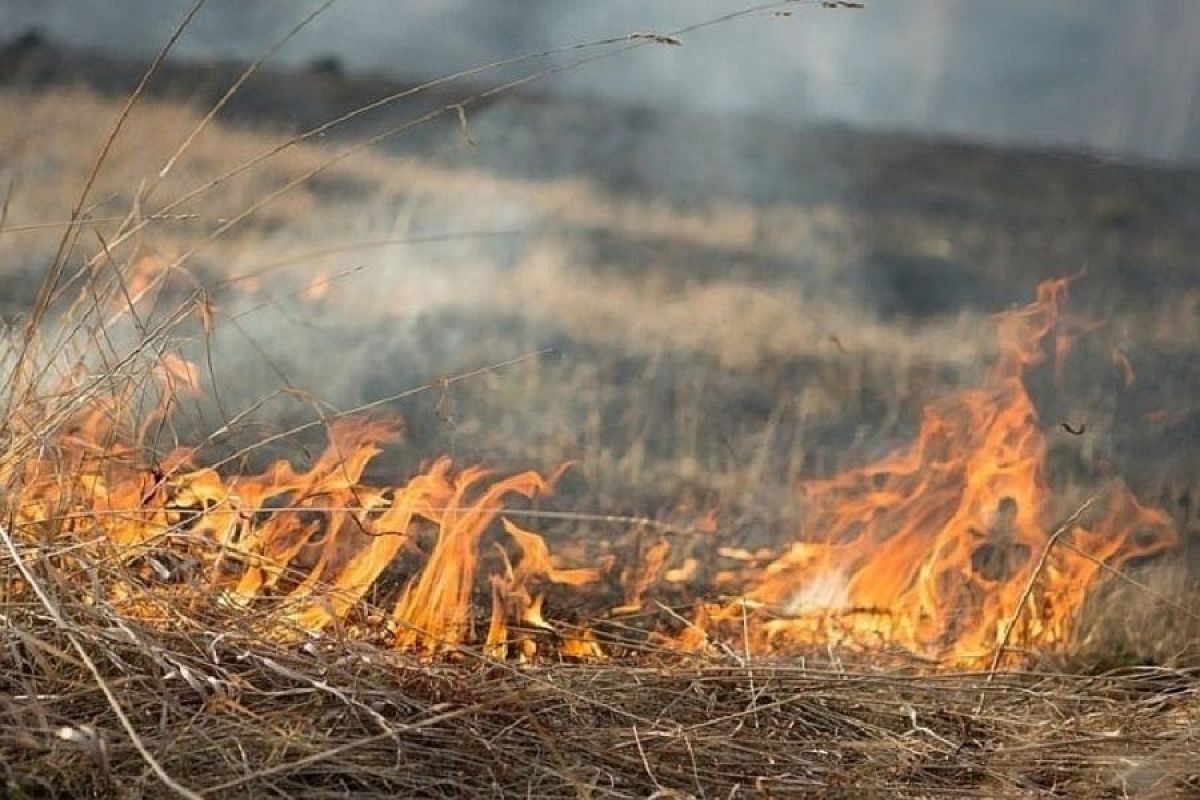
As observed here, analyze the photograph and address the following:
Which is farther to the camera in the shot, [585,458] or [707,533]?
[585,458]

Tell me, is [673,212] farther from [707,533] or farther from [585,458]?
[707,533]

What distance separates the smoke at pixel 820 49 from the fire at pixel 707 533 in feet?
2.46

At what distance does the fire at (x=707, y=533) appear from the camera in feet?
9.03

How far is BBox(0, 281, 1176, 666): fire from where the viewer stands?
2.75m

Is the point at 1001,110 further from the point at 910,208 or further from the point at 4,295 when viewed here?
the point at 4,295

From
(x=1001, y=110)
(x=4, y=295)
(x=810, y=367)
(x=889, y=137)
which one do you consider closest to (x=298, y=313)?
(x=4, y=295)

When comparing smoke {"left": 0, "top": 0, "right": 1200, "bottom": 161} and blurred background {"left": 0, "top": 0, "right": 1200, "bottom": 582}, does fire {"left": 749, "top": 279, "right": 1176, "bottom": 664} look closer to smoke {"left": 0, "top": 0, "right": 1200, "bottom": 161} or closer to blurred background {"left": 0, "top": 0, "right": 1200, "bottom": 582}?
blurred background {"left": 0, "top": 0, "right": 1200, "bottom": 582}

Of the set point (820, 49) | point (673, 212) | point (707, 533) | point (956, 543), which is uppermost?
point (820, 49)

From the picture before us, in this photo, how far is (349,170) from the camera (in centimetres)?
575

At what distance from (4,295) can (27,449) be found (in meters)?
3.44

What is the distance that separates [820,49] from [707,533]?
1.96 metres

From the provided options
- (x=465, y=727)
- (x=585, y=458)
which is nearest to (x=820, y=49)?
(x=585, y=458)

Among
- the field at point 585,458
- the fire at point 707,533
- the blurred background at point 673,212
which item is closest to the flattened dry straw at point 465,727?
the field at point 585,458

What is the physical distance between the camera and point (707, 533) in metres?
4.25
